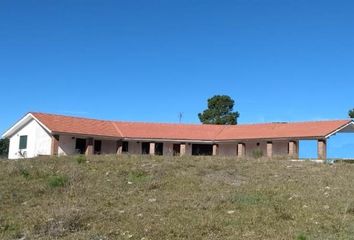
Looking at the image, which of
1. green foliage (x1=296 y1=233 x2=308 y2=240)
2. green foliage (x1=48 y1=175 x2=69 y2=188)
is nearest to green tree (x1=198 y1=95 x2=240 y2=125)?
green foliage (x1=48 y1=175 x2=69 y2=188)

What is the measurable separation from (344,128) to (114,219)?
3430 cm

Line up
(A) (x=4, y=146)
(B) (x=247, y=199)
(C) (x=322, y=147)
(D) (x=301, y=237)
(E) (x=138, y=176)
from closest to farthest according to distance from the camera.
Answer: (D) (x=301, y=237)
(B) (x=247, y=199)
(E) (x=138, y=176)
(C) (x=322, y=147)
(A) (x=4, y=146)

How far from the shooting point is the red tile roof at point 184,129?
42.7 meters

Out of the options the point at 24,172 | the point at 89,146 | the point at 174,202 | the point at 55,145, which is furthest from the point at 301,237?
the point at 89,146

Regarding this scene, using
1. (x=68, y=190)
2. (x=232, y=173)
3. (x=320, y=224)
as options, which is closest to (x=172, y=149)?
(x=232, y=173)

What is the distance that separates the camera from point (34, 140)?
144 feet

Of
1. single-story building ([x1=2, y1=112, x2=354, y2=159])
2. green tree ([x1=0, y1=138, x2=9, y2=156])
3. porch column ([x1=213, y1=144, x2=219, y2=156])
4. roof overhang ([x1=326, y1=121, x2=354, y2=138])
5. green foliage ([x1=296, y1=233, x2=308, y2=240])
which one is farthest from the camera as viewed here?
green tree ([x1=0, y1=138, x2=9, y2=156])

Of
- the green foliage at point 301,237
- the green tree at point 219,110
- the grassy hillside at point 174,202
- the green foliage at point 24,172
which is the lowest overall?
the green foliage at point 301,237

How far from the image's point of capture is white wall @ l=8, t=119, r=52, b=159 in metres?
42.9

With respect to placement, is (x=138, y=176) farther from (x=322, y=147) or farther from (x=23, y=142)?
(x=23, y=142)

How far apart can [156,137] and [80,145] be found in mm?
7079

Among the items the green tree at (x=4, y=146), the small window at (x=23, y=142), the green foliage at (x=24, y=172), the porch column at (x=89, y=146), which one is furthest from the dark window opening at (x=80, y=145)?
the green tree at (x=4, y=146)

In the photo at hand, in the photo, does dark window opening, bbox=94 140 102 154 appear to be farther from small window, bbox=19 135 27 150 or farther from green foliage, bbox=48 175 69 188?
green foliage, bbox=48 175 69 188

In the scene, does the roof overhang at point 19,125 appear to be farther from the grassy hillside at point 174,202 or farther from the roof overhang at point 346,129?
the roof overhang at point 346,129
